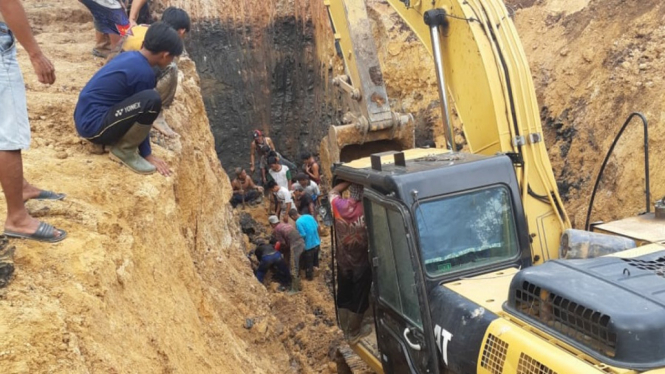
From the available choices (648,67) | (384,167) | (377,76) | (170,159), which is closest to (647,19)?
(648,67)

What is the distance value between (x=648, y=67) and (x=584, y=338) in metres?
6.94

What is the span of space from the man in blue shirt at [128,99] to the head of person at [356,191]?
5.05ft

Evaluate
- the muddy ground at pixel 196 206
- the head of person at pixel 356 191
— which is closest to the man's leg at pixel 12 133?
the muddy ground at pixel 196 206

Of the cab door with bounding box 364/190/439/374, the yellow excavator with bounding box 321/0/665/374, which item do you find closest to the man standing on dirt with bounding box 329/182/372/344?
the yellow excavator with bounding box 321/0/665/374

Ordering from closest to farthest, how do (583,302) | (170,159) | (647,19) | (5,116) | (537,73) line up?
(583,302) → (5,116) → (170,159) → (647,19) → (537,73)

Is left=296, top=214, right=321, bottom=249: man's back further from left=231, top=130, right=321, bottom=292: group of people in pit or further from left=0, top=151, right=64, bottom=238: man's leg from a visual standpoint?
left=0, top=151, right=64, bottom=238: man's leg

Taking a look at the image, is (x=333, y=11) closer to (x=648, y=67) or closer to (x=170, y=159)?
(x=170, y=159)

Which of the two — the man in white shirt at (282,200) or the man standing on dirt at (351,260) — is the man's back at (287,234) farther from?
the man standing on dirt at (351,260)

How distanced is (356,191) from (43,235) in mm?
2159

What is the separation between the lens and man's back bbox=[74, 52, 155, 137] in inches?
176

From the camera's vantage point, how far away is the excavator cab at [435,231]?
11.8 feet

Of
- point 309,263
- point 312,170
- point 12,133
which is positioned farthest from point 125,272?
point 312,170

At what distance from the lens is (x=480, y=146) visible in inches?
187

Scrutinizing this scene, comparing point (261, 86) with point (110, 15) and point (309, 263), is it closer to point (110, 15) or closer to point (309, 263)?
point (309, 263)
